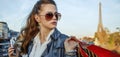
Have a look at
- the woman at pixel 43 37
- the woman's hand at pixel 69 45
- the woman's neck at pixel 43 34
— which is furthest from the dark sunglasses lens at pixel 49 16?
the woman's hand at pixel 69 45

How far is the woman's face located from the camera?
3295 millimetres

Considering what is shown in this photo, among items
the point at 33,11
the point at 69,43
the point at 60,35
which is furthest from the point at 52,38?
the point at 33,11

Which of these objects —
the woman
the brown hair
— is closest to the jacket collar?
the woman

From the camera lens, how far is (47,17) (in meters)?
3.34

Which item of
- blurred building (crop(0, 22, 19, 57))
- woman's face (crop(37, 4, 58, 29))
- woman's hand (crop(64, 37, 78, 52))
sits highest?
woman's face (crop(37, 4, 58, 29))

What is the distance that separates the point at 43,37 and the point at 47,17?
21cm

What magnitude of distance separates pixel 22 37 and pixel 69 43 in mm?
944

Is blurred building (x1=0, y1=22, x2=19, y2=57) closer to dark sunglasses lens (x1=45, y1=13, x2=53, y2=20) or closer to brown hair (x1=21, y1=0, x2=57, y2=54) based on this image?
brown hair (x1=21, y1=0, x2=57, y2=54)

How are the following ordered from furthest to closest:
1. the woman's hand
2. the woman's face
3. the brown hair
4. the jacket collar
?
the brown hair < the woman's face < the jacket collar < the woman's hand

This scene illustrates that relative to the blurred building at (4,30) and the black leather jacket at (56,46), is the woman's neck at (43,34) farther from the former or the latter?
the blurred building at (4,30)

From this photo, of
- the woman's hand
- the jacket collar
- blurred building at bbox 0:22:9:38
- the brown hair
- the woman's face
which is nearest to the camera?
the woman's hand

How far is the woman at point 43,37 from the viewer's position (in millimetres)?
3049

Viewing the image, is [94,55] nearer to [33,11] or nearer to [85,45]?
[85,45]

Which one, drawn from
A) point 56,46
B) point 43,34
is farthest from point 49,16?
point 56,46
